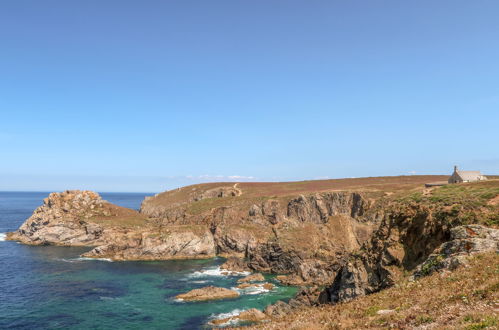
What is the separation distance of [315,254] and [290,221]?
1693 centimetres

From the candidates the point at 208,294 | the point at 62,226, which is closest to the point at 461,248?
the point at 208,294

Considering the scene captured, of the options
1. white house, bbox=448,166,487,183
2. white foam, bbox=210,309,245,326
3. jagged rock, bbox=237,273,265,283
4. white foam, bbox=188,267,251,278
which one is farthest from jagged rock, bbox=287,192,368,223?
white foam, bbox=210,309,245,326

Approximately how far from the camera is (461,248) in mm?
22797

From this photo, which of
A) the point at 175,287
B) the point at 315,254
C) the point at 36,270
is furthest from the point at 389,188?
the point at 36,270

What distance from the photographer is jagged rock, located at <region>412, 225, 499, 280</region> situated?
2153 centimetres

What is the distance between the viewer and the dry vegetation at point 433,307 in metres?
13.2

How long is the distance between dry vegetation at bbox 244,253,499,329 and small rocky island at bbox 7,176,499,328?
403 mm

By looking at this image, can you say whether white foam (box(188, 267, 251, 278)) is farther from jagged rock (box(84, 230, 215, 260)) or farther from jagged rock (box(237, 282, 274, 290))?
jagged rock (box(84, 230, 215, 260))

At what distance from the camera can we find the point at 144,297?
5278cm

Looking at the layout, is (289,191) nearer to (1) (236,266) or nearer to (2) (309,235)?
(2) (309,235)

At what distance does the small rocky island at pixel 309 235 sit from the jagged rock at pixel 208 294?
17 cm

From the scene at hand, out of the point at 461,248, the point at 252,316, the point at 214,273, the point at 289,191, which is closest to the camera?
the point at 461,248

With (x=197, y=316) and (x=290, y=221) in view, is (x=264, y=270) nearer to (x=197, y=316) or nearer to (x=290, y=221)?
(x=290, y=221)

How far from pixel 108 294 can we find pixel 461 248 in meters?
52.3
